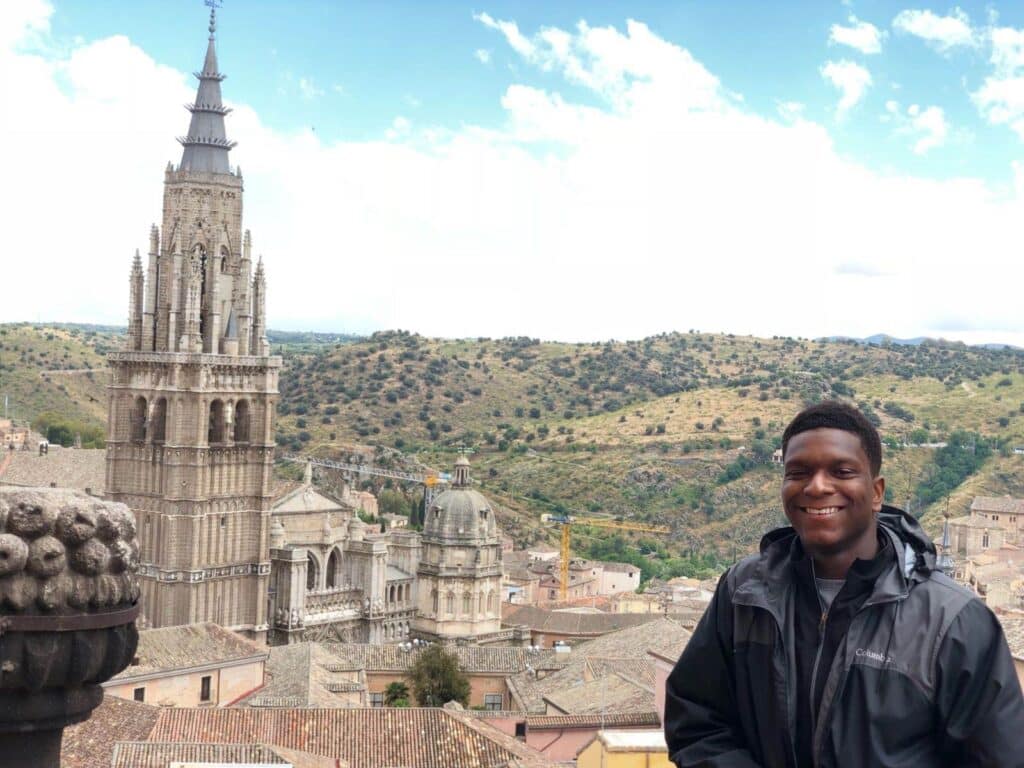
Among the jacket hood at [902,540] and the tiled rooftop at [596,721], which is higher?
the jacket hood at [902,540]

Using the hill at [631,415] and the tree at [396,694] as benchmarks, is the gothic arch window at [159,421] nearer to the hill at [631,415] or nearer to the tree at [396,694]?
the tree at [396,694]

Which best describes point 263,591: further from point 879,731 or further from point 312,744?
point 879,731

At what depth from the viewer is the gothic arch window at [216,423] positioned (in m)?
46.8

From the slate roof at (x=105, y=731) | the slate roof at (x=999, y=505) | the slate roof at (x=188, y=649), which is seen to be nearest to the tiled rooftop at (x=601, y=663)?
the slate roof at (x=188, y=649)

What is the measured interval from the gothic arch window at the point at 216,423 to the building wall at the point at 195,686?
17645mm

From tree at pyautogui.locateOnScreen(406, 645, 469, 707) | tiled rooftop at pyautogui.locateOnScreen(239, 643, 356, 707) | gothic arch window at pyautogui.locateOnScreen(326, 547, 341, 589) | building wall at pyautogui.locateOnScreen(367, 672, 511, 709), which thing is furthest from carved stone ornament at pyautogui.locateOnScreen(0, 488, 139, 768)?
gothic arch window at pyautogui.locateOnScreen(326, 547, 341, 589)

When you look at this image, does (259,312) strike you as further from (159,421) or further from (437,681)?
(437,681)

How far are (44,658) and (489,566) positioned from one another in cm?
4908

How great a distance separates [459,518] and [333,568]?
219 inches

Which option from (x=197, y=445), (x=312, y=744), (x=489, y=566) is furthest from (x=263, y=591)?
(x=312, y=744)

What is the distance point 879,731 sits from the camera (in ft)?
11.0

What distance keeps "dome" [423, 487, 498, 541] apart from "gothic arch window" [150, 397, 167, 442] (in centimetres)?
1150

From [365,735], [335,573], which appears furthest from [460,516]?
[365,735]

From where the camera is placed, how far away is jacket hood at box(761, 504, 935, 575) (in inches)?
140
